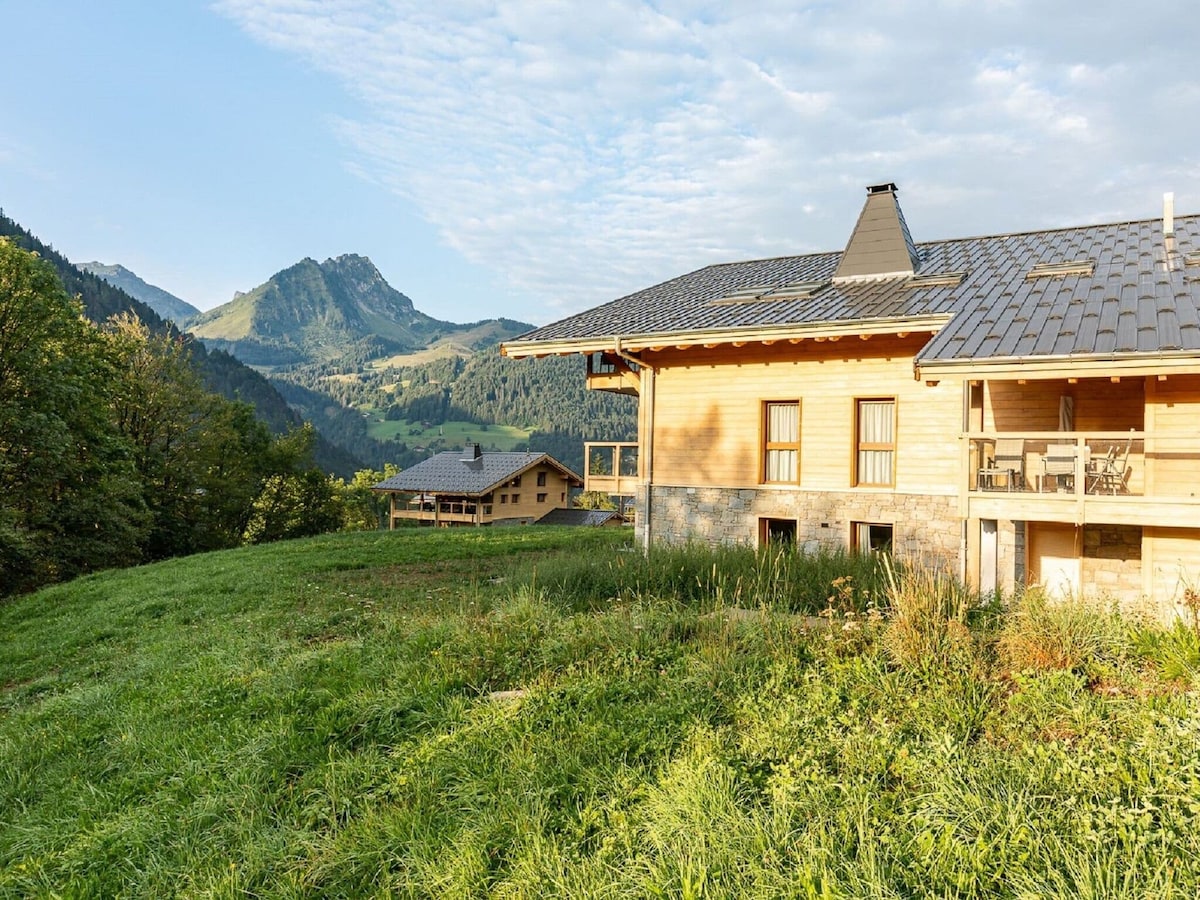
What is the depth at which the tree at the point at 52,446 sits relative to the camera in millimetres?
20406

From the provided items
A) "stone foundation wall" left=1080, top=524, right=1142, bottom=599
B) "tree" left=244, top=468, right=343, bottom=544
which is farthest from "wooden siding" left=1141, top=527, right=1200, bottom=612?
"tree" left=244, top=468, right=343, bottom=544

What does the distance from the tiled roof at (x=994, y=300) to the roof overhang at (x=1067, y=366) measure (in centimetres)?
9

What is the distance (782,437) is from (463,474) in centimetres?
3637

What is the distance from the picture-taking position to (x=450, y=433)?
447 ft

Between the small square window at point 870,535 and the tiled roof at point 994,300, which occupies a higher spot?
the tiled roof at point 994,300

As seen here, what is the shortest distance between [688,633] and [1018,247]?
11637mm

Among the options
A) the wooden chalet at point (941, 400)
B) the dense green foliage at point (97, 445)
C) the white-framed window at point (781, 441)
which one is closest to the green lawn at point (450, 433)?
the dense green foliage at point (97, 445)

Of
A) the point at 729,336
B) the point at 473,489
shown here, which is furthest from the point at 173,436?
the point at 729,336

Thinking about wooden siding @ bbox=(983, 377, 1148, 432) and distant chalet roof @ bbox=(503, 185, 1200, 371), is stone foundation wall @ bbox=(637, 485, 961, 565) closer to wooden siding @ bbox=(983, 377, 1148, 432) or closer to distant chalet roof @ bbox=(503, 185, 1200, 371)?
wooden siding @ bbox=(983, 377, 1148, 432)

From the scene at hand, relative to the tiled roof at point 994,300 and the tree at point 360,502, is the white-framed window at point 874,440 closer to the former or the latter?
the tiled roof at point 994,300

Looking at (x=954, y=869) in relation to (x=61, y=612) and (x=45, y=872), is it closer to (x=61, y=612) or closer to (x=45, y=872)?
(x=45, y=872)

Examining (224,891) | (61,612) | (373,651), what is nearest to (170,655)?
(373,651)

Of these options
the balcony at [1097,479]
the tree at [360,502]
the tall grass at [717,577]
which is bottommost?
the tree at [360,502]

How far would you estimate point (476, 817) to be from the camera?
4227 mm
